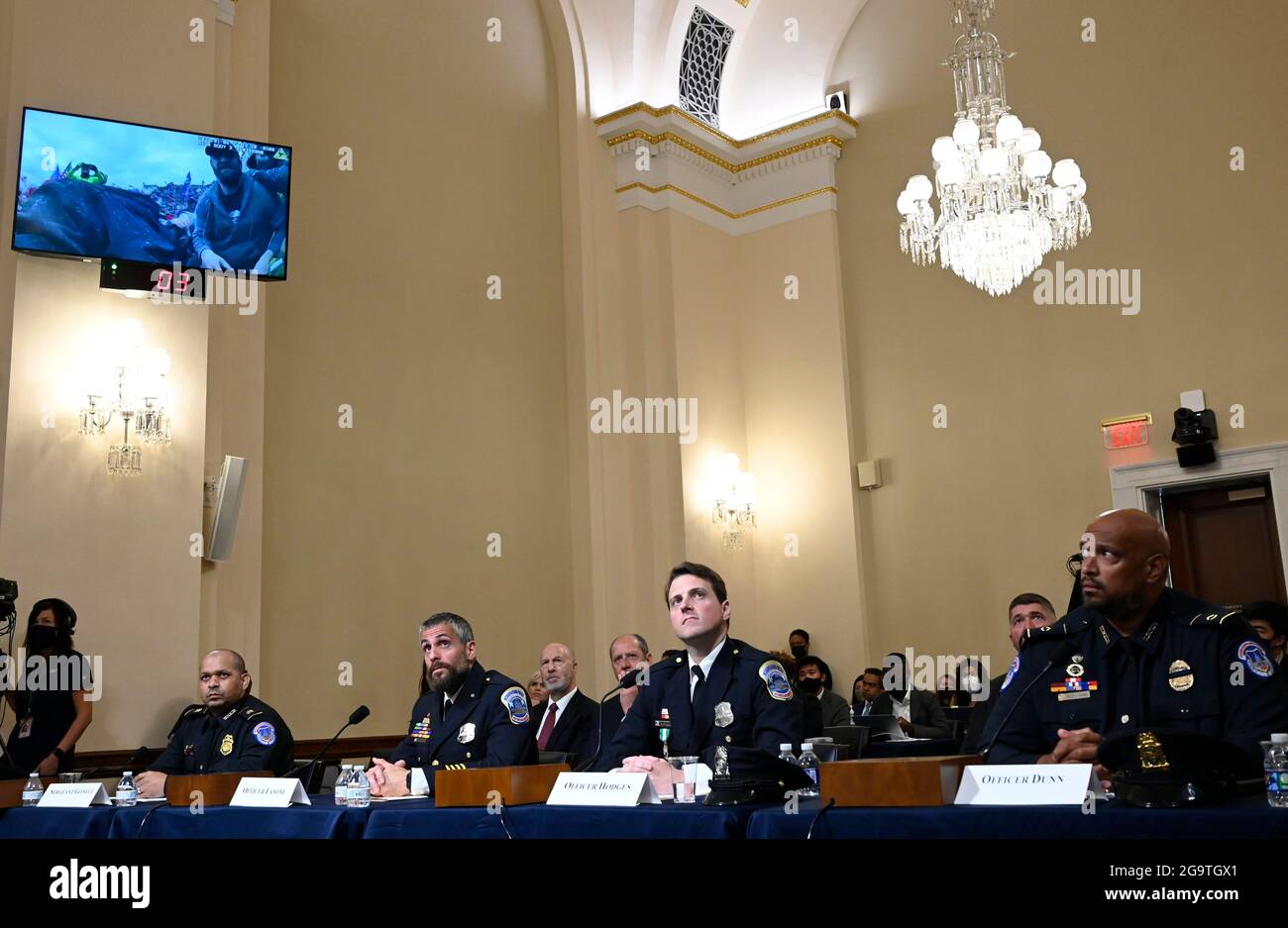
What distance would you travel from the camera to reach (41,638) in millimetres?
4742

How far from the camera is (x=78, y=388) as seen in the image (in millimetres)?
5301

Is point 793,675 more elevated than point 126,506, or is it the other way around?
point 126,506

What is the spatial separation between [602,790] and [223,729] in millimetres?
2322

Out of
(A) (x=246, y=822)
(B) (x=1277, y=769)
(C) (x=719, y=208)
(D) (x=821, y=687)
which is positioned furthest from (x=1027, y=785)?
(C) (x=719, y=208)

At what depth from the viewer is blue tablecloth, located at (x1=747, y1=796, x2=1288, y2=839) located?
5.59 ft

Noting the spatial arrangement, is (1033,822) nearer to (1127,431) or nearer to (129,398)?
(129,398)

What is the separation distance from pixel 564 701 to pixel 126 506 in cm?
213

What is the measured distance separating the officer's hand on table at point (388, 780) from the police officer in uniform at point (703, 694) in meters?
0.58

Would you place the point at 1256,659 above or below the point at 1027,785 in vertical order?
above

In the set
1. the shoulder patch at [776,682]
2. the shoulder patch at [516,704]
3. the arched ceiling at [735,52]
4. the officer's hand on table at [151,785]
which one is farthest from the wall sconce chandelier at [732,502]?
the officer's hand on table at [151,785]
